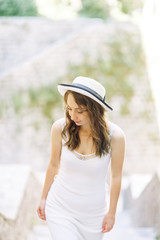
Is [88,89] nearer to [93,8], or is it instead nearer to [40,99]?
[40,99]

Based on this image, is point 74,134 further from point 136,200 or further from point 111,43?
point 111,43

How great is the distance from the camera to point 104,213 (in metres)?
→ 1.73

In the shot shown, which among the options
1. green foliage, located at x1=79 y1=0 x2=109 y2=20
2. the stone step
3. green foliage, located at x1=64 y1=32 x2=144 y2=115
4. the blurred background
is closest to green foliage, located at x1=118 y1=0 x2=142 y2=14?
green foliage, located at x1=79 y1=0 x2=109 y2=20

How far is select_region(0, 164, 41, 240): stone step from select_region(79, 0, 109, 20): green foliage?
7148 mm

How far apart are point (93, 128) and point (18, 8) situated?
9.16 m

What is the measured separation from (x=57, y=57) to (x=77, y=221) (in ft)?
22.2

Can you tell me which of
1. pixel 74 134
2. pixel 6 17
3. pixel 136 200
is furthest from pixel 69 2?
pixel 74 134

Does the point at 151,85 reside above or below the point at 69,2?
below

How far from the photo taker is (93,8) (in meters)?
9.41

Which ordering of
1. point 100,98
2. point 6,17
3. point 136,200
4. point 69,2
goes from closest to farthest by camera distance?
point 100,98 → point 136,200 → point 6,17 → point 69,2

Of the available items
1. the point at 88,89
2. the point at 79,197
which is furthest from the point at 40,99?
the point at 88,89

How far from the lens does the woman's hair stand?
150 centimetres

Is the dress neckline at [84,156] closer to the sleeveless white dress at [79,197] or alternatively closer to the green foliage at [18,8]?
the sleeveless white dress at [79,197]

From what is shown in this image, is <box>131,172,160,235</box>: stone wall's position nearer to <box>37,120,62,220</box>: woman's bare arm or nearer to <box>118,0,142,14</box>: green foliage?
<box>37,120,62,220</box>: woman's bare arm
